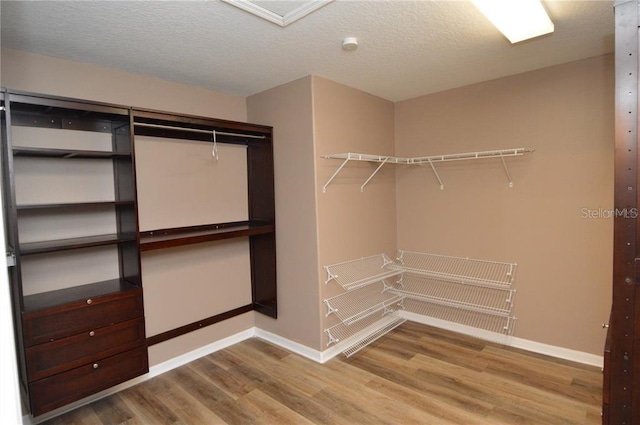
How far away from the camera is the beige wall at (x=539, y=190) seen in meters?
2.79

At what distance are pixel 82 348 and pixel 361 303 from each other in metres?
2.30

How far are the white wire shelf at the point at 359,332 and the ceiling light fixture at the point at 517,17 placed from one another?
2.59 m

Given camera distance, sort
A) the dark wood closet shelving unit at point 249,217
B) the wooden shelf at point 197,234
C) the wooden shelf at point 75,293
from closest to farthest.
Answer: the wooden shelf at point 75,293
the wooden shelf at point 197,234
the dark wood closet shelving unit at point 249,217

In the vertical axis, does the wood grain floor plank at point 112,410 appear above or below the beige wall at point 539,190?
below

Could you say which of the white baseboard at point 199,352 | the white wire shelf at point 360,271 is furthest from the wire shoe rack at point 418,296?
the white baseboard at point 199,352

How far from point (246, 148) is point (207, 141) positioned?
428 mm

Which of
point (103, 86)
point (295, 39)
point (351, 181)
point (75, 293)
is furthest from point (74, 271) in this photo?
point (351, 181)

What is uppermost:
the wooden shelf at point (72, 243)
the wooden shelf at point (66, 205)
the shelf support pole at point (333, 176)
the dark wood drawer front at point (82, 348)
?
the shelf support pole at point (333, 176)

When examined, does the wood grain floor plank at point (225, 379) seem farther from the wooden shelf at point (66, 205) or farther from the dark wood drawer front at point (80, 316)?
the wooden shelf at point (66, 205)

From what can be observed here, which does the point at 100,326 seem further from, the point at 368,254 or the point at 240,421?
the point at 368,254

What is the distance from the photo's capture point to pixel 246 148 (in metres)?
3.58

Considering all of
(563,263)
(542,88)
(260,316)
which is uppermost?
(542,88)

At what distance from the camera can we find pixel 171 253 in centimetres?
304

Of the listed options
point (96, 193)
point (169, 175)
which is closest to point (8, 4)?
point (96, 193)
